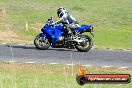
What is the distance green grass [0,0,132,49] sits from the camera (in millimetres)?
31700

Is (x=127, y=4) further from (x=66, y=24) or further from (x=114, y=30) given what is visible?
(x=66, y=24)

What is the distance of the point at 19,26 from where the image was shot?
108ft

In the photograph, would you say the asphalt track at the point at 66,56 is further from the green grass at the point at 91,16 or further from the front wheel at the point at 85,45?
the green grass at the point at 91,16

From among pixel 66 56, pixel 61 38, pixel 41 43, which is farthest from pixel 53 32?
pixel 66 56

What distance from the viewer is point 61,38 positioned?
20.8 meters

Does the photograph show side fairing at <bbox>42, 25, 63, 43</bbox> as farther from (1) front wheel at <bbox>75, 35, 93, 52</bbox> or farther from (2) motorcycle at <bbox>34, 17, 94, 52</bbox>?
(1) front wheel at <bbox>75, 35, 93, 52</bbox>

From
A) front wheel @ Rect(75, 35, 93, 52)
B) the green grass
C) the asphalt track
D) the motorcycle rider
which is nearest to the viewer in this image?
the asphalt track

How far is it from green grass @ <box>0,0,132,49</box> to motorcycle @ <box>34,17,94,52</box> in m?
5.39

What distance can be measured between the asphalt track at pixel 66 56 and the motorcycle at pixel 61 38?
26 cm

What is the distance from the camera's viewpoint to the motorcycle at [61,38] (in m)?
20.4

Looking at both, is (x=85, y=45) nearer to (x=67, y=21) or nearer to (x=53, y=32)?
(x=67, y=21)

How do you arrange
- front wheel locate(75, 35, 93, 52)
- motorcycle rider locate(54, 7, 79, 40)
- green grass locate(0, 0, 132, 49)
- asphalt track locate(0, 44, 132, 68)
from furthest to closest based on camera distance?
green grass locate(0, 0, 132, 49)
motorcycle rider locate(54, 7, 79, 40)
front wheel locate(75, 35, 93, 52)
asphalt track locate(0, 44, 132, 68)

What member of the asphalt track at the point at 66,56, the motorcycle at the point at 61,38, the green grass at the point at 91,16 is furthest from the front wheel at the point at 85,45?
the green grass at the point at 91,16

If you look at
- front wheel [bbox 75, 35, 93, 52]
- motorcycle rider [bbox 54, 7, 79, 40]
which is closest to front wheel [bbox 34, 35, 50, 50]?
motorcycle rider [bbox 54, 7, 79, 40]
